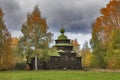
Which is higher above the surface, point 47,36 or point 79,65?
point 47,36

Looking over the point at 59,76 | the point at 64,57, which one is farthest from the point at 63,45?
the point at 59,76

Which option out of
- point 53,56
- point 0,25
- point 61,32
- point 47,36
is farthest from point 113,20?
point 61,32

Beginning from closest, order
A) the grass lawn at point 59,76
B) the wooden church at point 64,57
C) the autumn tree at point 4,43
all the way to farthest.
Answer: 1. the grass lawn at point 59,76
2. the autumn tree at point 4,43
3. the wooden church at point 64,57

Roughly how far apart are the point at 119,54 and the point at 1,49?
980 inches

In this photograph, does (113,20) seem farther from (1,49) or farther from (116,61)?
(1,49)

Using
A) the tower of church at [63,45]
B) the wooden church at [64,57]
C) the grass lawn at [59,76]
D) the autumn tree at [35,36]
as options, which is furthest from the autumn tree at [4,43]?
the tower of church at [63,45]

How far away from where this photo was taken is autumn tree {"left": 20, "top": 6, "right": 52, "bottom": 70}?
6169 centimetres

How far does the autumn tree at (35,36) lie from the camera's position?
2429 inches

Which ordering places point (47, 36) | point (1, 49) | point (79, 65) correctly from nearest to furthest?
point (1, 49) → point (47, 36) → point (79, 65)

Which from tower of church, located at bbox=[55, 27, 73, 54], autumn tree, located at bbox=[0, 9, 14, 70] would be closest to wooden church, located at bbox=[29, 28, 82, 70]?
tower of church, located at bbox=[55, 27, 73, 54]

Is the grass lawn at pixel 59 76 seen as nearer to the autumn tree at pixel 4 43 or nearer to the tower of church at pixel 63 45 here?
the autumn tree at pixel 4 43

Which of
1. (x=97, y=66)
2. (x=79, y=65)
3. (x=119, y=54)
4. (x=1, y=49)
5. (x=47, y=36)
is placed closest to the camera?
(x=119, y=54)

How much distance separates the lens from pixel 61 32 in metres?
95.2

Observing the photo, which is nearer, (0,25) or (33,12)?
(0,25)
